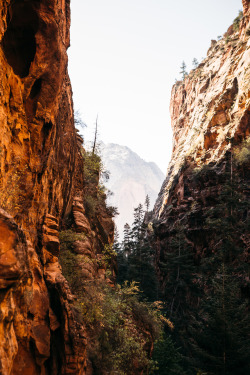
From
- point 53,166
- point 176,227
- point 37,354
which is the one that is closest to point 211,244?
point 176,227

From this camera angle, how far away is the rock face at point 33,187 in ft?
18.9

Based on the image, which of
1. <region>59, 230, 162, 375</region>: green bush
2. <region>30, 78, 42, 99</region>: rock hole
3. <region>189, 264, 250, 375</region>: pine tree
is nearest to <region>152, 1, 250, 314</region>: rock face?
<region>189, 264, 250, 375</region>: pine tree

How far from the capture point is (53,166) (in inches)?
464

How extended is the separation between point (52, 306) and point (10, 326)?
13.1ft

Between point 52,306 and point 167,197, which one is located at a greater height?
point 167,197

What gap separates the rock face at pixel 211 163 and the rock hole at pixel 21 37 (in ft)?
69.4

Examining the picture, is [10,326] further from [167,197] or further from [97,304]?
[167,197]

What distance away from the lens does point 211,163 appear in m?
33.1

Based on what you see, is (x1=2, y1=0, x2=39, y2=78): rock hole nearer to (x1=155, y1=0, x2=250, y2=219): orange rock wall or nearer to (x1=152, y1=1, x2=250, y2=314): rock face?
(x1=152, y1=1, x2=250, y2=314): rock face

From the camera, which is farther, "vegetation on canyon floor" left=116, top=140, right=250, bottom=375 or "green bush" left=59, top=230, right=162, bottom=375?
"vegetation on canyon floor" left=116, top=140, right=250, bottom=375

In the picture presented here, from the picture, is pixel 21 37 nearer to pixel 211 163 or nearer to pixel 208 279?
pixel 208 279

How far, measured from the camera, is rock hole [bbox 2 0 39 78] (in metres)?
8.47

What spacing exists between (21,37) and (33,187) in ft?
18.6

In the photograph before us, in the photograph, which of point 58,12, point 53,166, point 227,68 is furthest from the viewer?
point 227,68
